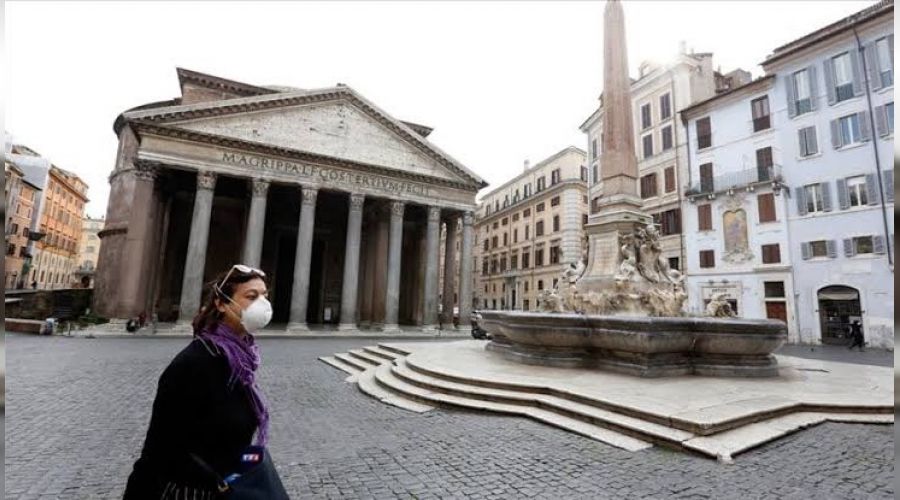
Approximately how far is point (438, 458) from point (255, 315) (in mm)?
2828

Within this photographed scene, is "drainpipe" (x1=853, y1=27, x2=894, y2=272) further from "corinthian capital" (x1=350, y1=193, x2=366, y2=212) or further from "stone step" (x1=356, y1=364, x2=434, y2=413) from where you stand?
"corinthian capital" (x1=350, y1=193, x2=366, y2=212)

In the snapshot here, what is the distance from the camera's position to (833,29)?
782 inches

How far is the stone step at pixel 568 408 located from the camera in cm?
445

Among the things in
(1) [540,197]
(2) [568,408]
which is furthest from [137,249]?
(1) [540,197]

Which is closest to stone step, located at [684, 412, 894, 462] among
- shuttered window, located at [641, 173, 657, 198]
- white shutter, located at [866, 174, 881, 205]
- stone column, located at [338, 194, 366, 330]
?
white shutter, located at [866, 174, 881, 205]

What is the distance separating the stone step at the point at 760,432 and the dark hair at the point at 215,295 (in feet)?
14.2

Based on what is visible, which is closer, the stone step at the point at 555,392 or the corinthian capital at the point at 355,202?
the stone step at the point at 555,392

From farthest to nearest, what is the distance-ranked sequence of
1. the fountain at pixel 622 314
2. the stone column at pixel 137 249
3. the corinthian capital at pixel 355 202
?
the corinthian capital at pixel 355 202 < the stone column at pixel 137 249 < the fountain at pixel 622 314

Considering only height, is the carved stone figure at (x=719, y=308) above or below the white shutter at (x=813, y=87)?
below

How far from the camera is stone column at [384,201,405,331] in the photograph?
932 inches

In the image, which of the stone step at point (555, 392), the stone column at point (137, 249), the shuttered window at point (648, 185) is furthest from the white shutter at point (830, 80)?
the stone column at point (137, 249)

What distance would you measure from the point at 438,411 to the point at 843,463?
14.4ft

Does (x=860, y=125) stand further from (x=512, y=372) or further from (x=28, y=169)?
(x=28, y=169)

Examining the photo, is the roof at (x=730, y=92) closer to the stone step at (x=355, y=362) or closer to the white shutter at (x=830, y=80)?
the white shutter at (x=830, y=80)
